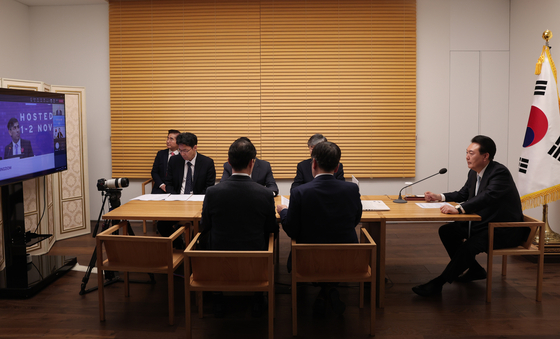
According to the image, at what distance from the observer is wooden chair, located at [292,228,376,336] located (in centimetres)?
273

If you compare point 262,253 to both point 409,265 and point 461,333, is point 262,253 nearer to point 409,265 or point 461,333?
point 461,333

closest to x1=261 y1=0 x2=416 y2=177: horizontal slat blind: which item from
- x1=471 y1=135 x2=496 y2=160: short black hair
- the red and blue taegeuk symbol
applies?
the red and blue taegeuk symbol

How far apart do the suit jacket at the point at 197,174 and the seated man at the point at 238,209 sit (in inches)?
72.2

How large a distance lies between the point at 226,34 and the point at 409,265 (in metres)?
4.07

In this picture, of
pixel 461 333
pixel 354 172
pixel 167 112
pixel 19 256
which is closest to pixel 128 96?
pixel 167 112

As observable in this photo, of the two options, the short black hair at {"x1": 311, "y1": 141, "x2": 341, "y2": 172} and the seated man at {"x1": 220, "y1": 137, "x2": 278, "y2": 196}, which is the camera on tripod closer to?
the seated man at {"x1": 220, "y1": 137, "x2": 278, "y2": 196}

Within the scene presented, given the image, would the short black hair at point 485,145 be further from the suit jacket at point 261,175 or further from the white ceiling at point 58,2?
the white ceiling at point 58,2

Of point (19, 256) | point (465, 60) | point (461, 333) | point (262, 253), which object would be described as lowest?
point (461, 333)

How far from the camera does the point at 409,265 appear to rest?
4.39 metres

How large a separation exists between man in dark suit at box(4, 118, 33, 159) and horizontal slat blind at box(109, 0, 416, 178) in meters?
2.24

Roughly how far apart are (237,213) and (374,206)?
→ 1.46 meters

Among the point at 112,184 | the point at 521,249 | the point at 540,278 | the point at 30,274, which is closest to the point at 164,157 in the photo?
the point at 112,184

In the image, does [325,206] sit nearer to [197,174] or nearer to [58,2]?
[197,174]

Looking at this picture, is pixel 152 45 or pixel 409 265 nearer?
pixel 409 265
